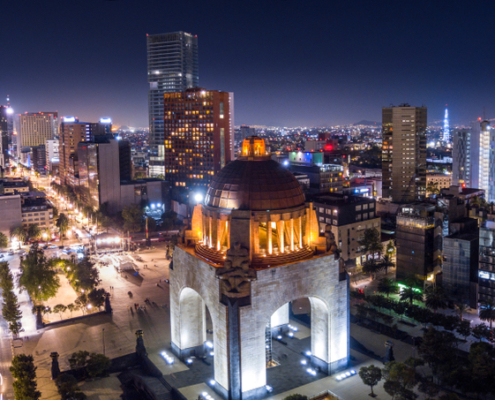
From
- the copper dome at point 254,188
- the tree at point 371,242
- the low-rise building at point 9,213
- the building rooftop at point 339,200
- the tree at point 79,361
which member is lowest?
the tree at point 79,361

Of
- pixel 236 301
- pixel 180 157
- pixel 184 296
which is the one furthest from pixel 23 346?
pixel 180 157

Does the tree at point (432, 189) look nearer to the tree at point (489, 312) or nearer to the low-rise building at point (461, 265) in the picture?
the low-rise building at point (461, 265)

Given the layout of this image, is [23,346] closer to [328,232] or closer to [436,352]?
[328,232]

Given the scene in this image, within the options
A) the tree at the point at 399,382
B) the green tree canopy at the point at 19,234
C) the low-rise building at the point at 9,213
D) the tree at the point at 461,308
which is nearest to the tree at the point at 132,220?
the green tree canopy at the point at 19,234

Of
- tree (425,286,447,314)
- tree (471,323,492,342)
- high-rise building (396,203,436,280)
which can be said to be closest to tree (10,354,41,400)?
tree (471,323,492,342)

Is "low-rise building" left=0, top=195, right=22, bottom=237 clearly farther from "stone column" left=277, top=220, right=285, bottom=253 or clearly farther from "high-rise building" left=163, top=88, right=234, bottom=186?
"stone column" left=277, top=220, right=285, bottom=253

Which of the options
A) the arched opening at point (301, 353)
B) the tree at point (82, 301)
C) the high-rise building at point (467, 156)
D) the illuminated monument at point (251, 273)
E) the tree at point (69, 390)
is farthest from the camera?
the high-rise building at point (467, 156)

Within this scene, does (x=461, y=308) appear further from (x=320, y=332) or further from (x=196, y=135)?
(x=196, y=135)

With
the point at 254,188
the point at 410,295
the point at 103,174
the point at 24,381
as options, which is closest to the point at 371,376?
the point at 254,188
